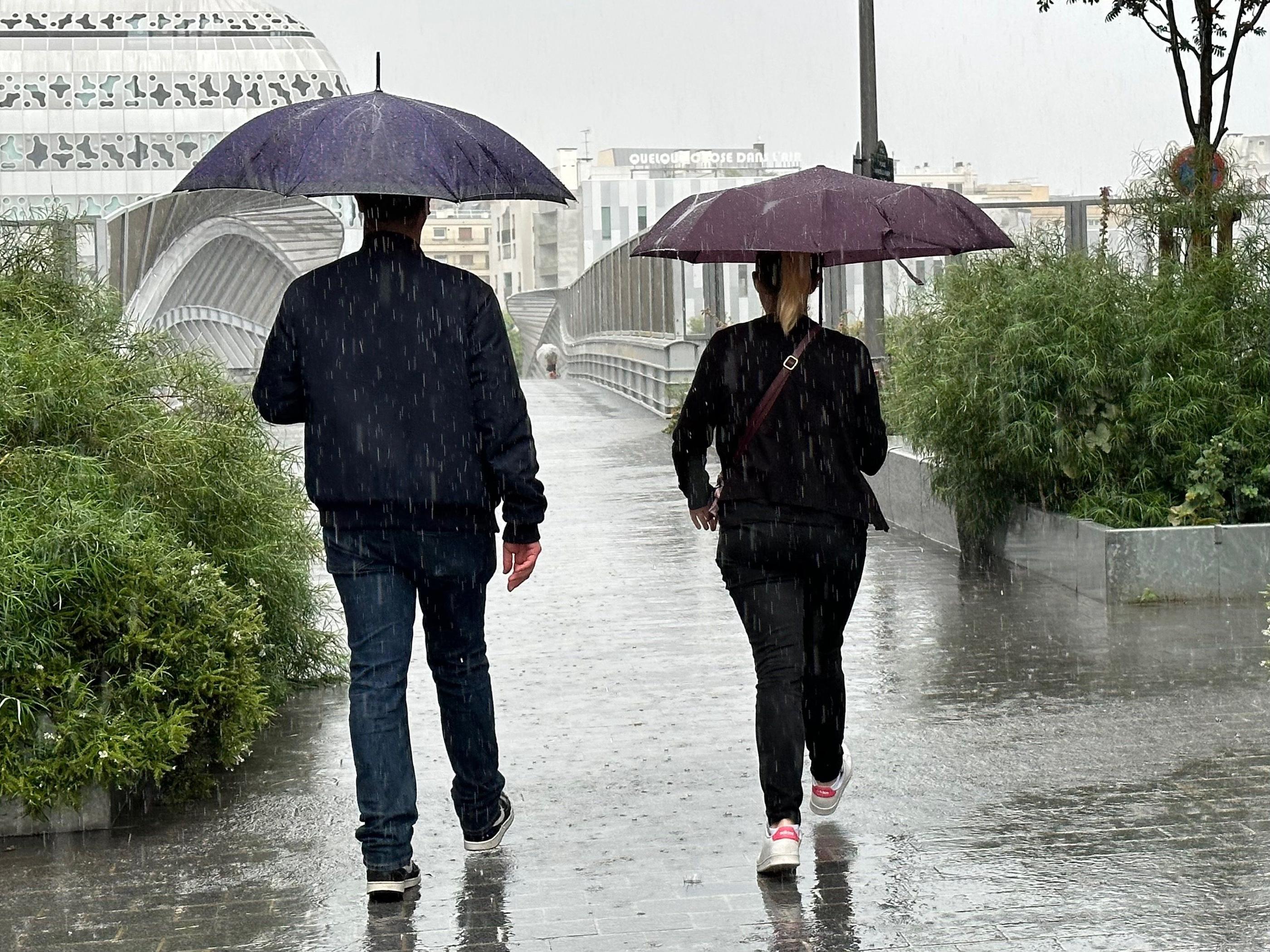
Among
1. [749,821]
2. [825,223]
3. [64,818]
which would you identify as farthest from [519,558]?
[64,818]

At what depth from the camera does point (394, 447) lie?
498 cm

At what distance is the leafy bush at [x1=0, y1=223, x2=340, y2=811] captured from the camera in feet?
18.5

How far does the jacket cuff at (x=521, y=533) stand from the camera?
5176 mm

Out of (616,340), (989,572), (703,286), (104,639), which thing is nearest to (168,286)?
(616,340)

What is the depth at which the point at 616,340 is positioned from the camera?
39156 mm

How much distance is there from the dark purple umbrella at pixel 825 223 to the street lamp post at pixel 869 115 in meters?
11.8

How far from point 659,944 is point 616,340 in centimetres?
3473

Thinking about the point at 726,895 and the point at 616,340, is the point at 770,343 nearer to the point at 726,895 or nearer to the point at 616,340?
the point at 726,895

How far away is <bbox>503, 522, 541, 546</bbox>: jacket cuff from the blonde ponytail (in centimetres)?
85

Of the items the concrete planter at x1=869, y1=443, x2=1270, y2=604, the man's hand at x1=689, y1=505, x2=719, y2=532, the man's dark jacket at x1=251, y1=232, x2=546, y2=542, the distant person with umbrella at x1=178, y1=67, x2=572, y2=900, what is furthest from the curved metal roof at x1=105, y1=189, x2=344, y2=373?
the man's dark jacket at x1=251, y1=232, x2=546, y2=542

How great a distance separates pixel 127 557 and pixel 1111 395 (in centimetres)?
603

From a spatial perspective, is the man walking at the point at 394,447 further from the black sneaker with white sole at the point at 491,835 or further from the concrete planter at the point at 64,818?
the concrete planter at the point at 64,818

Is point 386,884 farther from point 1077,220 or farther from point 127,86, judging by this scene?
point 127,86

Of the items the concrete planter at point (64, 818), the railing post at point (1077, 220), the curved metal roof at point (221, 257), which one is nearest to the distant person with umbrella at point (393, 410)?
the concrete planter at point (64, 818)
